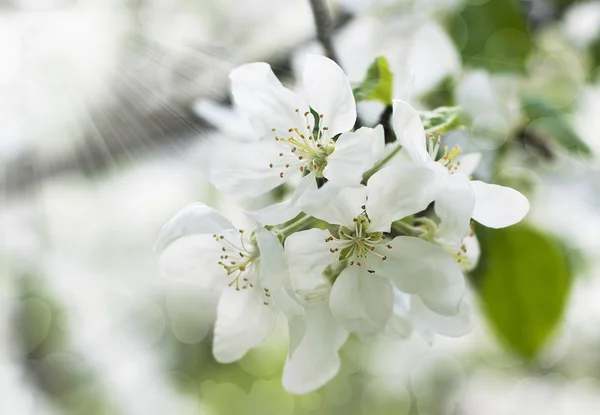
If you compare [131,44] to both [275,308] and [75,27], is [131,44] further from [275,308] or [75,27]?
[275,308]

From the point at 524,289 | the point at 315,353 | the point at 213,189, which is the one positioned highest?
the point at 315,353

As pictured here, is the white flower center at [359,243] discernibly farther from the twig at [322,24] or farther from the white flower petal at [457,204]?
the twig at [322,24]

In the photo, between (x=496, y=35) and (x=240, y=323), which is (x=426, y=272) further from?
(x=496, y=35)

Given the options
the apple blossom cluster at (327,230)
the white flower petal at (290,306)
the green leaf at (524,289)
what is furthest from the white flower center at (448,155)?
the green leaf at (524,289)

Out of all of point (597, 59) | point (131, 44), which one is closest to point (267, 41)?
point (131, 44)

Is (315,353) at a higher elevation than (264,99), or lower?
lower

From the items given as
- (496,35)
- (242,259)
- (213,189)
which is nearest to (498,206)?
(242,259)
